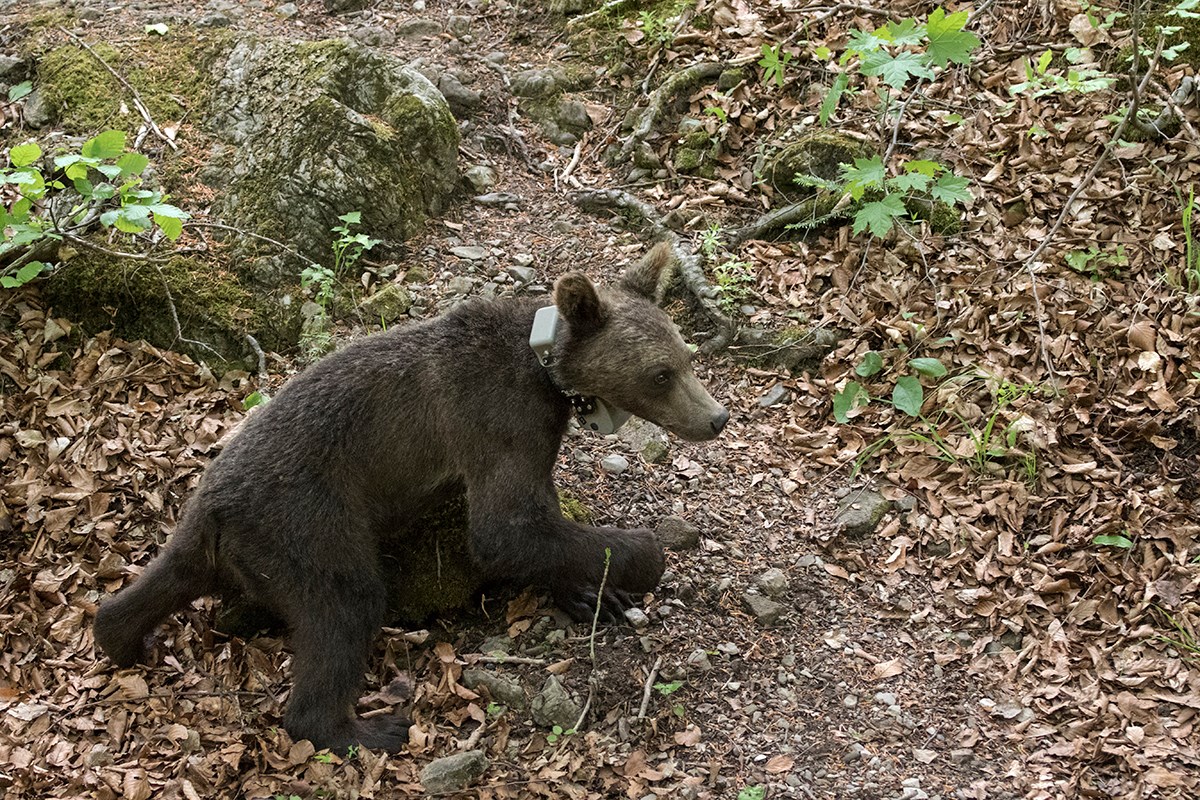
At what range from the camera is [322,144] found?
8.79m

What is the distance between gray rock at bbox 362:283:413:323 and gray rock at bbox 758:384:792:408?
10.3 feet

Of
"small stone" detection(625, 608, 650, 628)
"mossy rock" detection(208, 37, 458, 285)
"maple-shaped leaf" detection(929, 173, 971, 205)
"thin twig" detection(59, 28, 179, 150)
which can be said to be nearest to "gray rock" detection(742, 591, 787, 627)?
"small stone" detection(625, 608, 650, 628)

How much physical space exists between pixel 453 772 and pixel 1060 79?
7.30m

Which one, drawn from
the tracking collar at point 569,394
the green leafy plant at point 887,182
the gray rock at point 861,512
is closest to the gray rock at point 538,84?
the green leafy plant at point 887,182

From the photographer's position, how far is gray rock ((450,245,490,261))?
29.5 ft

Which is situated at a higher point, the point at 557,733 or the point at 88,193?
the point at 88,193

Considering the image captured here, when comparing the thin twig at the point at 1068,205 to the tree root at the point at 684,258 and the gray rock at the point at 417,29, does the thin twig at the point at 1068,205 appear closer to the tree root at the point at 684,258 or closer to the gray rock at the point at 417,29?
the tree root at the point at 684,258

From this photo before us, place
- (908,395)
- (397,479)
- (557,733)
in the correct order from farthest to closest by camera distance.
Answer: (908,395)
(397,479)
(557,733)

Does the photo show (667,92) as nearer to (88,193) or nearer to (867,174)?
(867,174)

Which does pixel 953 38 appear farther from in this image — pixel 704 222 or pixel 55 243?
pixel 55 243

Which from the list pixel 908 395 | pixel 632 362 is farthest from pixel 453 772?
pixel 908 395

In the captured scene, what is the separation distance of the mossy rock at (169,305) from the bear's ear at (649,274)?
319cm

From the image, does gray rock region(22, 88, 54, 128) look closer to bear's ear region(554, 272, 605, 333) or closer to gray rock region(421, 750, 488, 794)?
bear's ear region(554, 272, 605, 333)

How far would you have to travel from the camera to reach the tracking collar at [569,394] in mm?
6238
